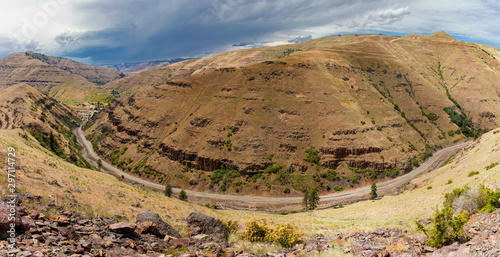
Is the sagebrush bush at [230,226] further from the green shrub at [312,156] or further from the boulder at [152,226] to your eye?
the green shrub at [312,156]

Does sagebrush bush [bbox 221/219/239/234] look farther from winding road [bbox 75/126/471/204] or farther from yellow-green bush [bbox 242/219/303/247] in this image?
winding road [bbox 75/126/471/204]

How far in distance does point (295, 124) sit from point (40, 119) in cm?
11578

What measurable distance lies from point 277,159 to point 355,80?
218ft

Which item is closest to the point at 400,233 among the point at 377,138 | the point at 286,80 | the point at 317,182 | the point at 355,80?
the point at 317,182

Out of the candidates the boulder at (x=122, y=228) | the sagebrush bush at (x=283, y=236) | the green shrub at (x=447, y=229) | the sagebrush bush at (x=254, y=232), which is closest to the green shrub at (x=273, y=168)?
the sagebrush bush at (x=254, y=232)

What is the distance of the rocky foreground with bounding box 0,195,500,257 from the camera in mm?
8016

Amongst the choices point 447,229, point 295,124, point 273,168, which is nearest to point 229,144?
point 273,168

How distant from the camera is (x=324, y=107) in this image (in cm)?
9200

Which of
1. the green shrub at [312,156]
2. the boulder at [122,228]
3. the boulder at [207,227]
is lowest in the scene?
the green shrub at [312,156]

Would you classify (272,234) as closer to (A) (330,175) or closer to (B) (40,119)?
(A) (330,175)

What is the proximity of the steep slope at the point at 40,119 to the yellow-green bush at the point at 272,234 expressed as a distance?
72710mm

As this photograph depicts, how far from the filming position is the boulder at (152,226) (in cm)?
1152

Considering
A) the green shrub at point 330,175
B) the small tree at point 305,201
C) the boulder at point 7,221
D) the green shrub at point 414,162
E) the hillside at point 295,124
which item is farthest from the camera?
the green shrub at point 414,162

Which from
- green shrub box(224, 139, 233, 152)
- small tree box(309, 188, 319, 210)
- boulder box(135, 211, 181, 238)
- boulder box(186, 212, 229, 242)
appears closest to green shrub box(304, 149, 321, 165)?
small tree box(309, 188, 319, 210)
